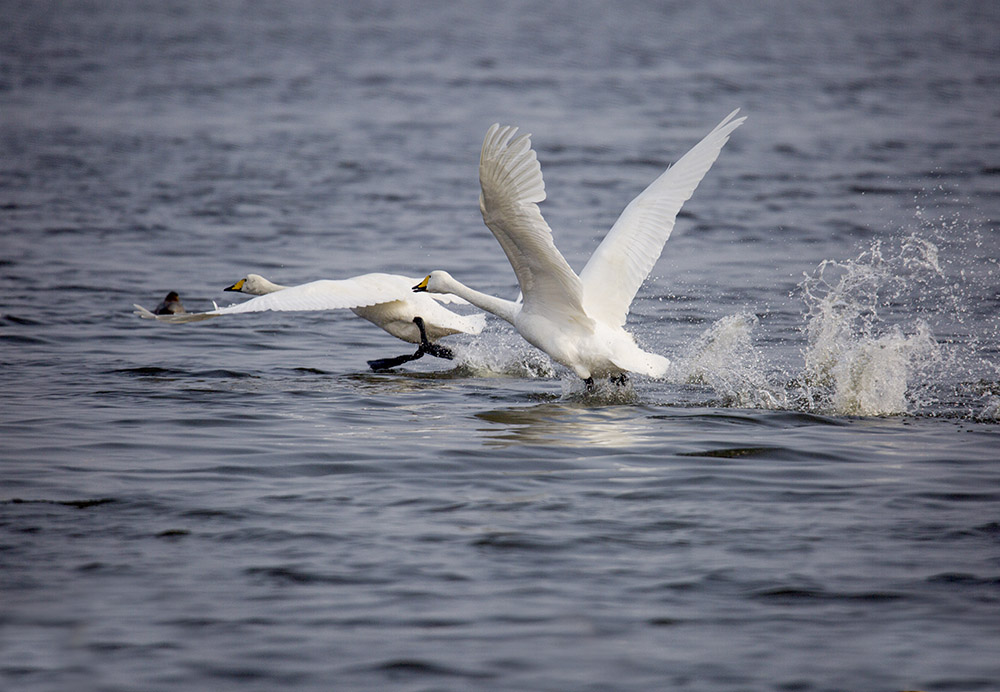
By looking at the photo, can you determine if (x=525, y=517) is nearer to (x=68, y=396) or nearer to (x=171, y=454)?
(x=171, y=454)

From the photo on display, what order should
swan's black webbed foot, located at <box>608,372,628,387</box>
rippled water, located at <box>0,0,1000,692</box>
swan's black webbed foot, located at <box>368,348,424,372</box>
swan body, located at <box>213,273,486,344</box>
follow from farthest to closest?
1. swan's black webbed foot, located at <box>368,348,424,372</box>
2. swan body, located at <box>213,273,486,344</box>
3. swan's black webbed foot, located at <box>608,372,628,387</box>
4. rippled water, located at <box>0,0,1000,692</box>

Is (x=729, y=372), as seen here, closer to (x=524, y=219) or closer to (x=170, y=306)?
(x=524, y=219)

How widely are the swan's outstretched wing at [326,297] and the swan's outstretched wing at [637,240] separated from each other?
2.12 m

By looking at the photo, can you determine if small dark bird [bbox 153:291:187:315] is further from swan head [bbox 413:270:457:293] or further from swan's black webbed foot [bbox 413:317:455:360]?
swan head [bbox 413:270:457:293]

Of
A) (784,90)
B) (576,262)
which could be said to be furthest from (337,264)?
(784,90)

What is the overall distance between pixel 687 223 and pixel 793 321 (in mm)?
7173

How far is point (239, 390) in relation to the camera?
36.0 ft

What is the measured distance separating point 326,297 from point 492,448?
3434 millimetres

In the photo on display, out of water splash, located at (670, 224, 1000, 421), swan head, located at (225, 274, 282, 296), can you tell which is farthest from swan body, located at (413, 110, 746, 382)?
swan head, located at (225, 274, 282, 296)

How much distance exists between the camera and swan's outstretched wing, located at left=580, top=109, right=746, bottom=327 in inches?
426

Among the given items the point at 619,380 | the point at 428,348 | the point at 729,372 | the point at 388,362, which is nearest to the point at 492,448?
the point at 619,380

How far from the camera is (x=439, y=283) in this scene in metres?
11.2

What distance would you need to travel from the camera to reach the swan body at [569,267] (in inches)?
341

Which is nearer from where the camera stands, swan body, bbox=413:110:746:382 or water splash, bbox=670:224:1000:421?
swan body, bbox=413:110:746:382
